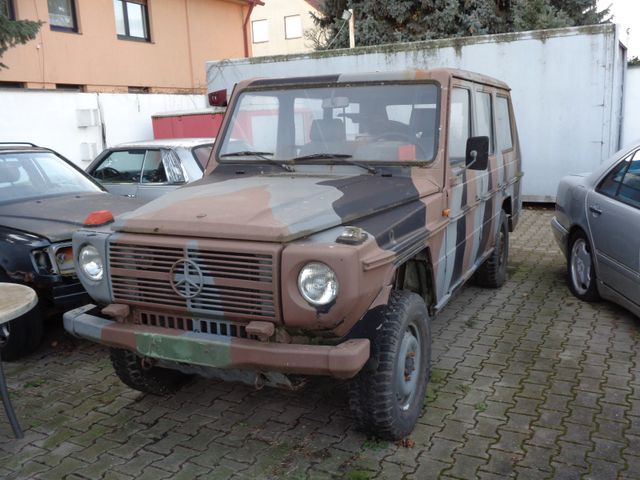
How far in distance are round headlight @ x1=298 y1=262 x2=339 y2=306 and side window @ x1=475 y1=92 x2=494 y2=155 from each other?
265 cm

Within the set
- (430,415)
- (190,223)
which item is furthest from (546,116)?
(190,223)

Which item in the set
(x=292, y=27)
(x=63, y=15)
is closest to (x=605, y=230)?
(x=63, y=15)

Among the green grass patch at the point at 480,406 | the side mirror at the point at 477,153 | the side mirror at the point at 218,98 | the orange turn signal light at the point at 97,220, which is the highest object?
the side mirror at the point at 218,98

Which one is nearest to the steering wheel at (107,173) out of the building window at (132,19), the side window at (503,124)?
the side window at (503,124)

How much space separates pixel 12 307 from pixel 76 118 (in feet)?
30.7

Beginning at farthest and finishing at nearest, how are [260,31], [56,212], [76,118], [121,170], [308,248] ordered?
[260,31]
[76,118]
[121,170]
[56,212]
[308,248]

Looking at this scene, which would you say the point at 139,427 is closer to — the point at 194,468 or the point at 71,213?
the point at 194,468

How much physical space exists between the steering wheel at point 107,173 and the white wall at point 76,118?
3.59 meters

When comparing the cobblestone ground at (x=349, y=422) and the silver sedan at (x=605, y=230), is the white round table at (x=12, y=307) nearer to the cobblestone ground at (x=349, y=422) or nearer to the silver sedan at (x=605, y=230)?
the cobblestone ground at (x=349, y=422)

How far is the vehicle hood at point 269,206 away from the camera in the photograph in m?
2.99

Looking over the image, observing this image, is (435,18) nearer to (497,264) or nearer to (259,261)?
(497,264)

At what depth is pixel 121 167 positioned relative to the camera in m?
7.71

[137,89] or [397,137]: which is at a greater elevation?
[137,89]

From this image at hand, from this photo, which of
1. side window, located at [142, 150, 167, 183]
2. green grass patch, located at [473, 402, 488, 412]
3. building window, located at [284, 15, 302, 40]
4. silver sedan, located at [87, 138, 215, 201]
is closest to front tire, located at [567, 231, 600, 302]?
green grass patch, located at [473, 402, 488, 412]
